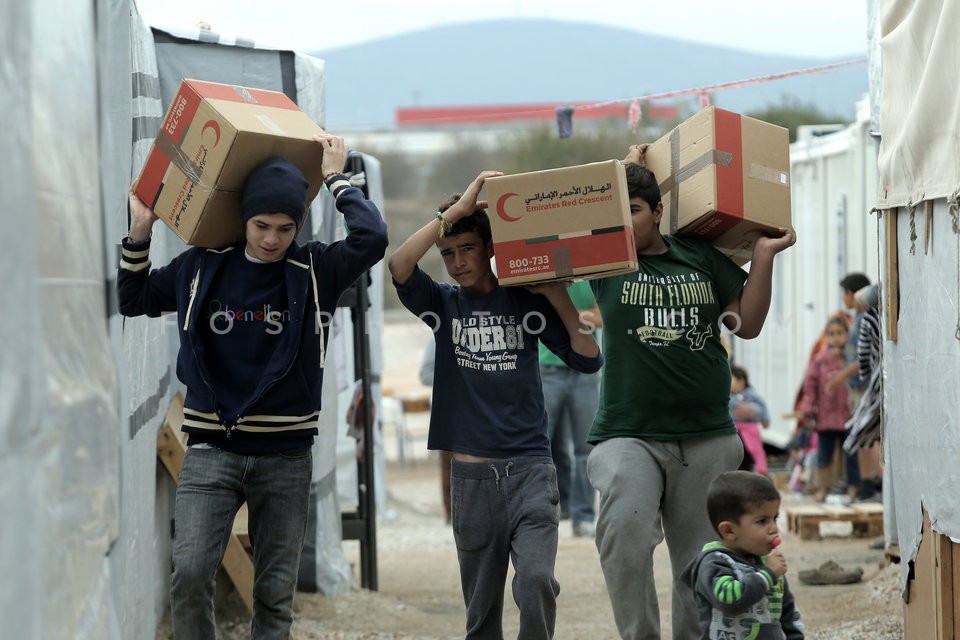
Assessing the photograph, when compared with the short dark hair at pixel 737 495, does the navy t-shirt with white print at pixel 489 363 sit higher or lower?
higher

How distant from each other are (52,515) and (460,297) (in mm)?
2095

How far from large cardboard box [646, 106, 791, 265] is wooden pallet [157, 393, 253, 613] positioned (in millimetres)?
2292

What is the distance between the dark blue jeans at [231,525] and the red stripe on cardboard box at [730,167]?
162cm

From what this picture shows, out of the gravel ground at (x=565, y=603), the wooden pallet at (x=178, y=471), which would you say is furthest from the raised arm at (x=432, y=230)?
the gravel ground at (x=565, y=603)

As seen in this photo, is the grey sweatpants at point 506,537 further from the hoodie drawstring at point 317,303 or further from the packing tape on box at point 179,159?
the packing tape on box at point 179,159

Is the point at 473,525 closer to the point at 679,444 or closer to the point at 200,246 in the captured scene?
the point at 679,444

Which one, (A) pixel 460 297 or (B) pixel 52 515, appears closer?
(B) pixel 52 515

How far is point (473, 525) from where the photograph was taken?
4180 millimetres

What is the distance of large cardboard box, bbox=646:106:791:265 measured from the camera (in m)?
4.35

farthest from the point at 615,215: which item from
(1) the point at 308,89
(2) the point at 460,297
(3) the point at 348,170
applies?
(3) the point at 348,170

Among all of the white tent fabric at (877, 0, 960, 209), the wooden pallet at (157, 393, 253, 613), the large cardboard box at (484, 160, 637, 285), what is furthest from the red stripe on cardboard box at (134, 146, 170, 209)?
the white tent fabric at (877, 0, 960, 209)

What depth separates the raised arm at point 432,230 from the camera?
414 centimetres

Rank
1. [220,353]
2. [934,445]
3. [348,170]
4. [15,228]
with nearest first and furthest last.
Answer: [15,228], [220,353], [934,445], [348,170]

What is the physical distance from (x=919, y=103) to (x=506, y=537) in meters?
2.13
